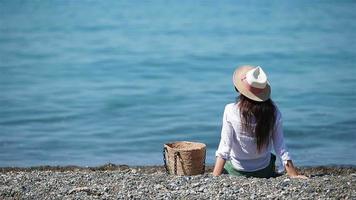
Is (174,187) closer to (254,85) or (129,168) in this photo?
(254,85)

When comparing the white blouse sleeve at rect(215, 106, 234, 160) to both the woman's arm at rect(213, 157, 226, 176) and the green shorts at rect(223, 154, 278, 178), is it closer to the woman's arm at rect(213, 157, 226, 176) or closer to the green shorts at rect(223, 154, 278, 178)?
the woman's arm at rect(213, 157, 226, 176)

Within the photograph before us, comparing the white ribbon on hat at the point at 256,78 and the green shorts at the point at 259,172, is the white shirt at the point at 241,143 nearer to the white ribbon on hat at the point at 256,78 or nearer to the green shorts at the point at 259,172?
the green shorts at the point at 259,172

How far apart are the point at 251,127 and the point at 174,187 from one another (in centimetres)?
93

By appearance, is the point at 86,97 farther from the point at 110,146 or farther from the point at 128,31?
the point at 128,31

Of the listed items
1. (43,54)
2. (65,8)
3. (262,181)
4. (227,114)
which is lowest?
(262,181)

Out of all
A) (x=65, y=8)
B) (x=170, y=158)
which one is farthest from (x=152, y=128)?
(x=65, y=8)

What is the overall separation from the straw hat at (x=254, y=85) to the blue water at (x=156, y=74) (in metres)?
4.25

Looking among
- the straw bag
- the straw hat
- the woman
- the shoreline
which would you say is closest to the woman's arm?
the woman

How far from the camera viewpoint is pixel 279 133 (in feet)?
26.2

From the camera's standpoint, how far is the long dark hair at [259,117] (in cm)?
789

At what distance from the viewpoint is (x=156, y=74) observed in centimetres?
2170

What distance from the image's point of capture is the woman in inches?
→ 311

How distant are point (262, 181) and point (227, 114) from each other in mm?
729

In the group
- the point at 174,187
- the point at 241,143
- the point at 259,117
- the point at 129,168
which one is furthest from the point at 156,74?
the point at 174,187
